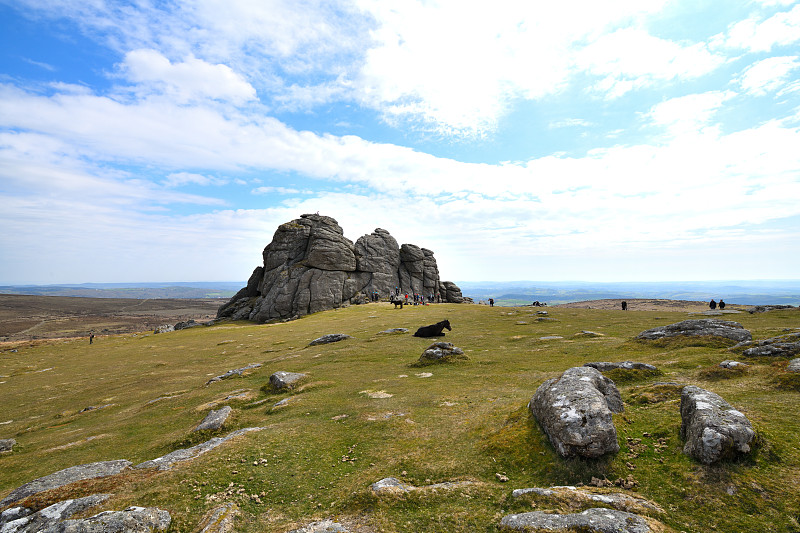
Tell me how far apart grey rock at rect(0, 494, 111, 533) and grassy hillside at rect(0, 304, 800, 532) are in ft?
2.79

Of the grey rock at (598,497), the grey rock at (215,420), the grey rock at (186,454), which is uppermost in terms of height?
the grey rock at (598,497)

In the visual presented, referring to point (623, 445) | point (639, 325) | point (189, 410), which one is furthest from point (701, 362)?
point (189, 410)

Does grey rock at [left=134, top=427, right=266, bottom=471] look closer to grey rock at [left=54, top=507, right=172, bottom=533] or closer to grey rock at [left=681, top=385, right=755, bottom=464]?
grey rock at [left=54, top=507, right=172, bottom=533]

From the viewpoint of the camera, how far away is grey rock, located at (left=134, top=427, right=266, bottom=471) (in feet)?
46.0

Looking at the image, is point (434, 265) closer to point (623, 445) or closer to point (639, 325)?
Result: point (639, 325)

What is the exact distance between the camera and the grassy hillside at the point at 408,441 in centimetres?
895

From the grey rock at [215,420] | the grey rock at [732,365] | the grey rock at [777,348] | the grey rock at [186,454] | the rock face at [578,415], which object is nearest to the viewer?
the rock face at [578,415]

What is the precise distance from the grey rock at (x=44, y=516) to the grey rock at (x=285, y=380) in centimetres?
1510

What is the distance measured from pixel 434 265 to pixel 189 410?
121 metres

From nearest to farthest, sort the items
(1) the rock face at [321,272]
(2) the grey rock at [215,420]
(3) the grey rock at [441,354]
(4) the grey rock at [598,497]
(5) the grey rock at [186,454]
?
(4) the grey rock at [598,497] < (5) the grey rock at [186,454] < (2) the grey rock at [215,420] < (3) the grey rock at [441,354] < (1) the rock face at [321,272]

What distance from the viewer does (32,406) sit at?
32.2 m

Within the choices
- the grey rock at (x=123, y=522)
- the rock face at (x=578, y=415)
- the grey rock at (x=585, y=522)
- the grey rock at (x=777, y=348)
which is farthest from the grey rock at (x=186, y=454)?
the grey rock at (x=777, y=348)

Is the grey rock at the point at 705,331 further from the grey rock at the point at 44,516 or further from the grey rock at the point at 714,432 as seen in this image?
the grey rock at the point at 44,516

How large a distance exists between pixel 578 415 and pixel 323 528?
831 centimetres
